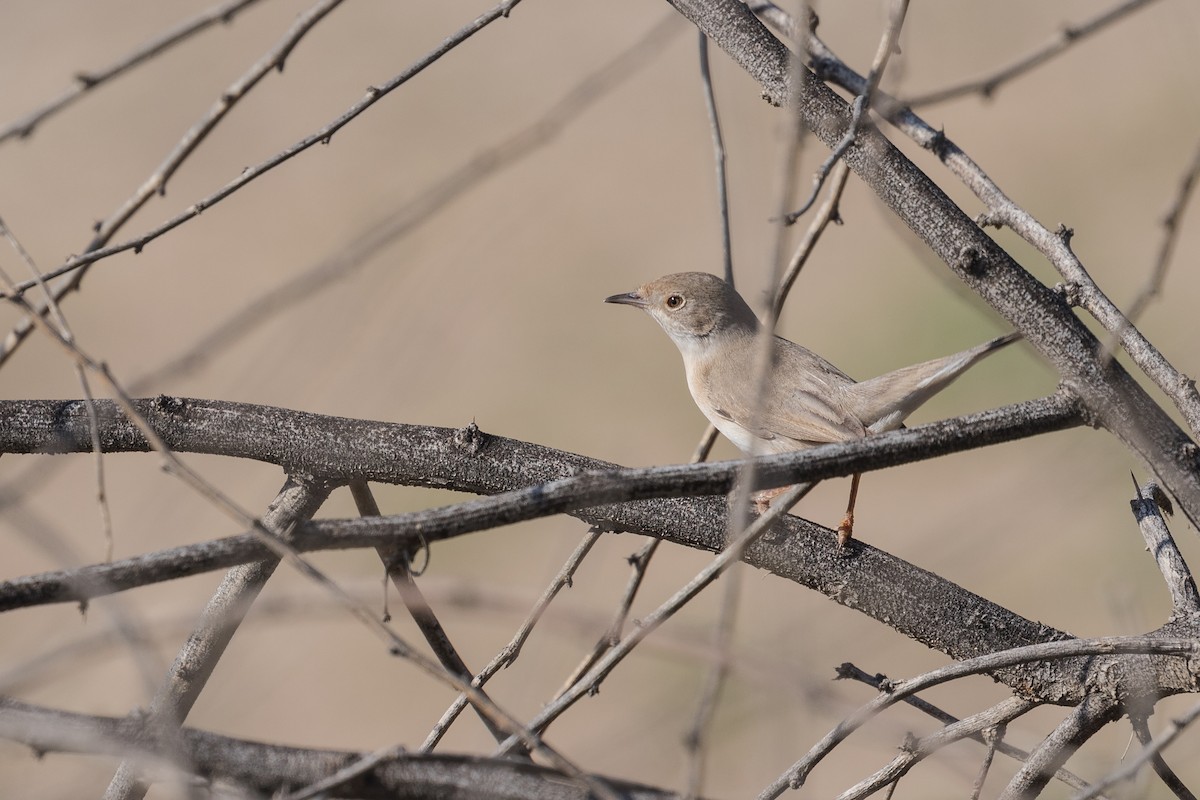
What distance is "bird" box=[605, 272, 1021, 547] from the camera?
4.38 m

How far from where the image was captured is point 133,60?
6.25ft

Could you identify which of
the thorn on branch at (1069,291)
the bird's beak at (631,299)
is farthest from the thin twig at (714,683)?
the bird's beak at (631,299)

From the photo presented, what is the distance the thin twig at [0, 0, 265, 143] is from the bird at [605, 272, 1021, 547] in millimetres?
2101

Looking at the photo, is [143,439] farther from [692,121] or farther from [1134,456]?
[692,121]

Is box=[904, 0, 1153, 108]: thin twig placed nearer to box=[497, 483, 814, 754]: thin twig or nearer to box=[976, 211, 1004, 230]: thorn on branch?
box=[976, 211, 1004, 230]: thorn on branch

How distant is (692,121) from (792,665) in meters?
16.5

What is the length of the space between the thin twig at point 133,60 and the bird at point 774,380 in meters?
2.10

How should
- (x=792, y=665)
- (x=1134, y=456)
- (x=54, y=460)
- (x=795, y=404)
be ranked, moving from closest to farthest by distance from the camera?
(x=792, y=665)
(x=1134, y=456)
(x=54, y=460)
(x=795, y=404)

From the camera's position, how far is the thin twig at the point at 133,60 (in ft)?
6.26

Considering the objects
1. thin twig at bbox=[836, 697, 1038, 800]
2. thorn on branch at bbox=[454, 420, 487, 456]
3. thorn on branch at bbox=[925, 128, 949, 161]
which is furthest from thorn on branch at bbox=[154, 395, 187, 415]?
thorn on branch at bbox=[925, 128, 949, 161]

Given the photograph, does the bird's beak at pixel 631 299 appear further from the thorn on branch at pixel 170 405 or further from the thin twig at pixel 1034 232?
the thorn on branch at pixel 170 405

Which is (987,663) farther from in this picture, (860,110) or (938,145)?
(938,145)

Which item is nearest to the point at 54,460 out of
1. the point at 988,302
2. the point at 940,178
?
the point at 988,302

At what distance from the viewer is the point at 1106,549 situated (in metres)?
10.4
